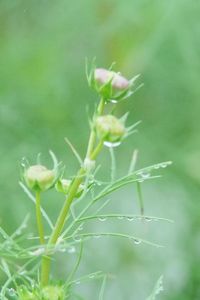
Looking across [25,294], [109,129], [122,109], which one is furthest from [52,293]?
[122,109]

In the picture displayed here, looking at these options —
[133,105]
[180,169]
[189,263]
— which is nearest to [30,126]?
[133,105]

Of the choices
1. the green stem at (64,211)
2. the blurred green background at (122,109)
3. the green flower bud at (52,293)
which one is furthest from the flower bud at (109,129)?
the blurred green background at (122,109)

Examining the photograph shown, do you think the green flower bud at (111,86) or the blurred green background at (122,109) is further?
the blurred green background at (122,109)

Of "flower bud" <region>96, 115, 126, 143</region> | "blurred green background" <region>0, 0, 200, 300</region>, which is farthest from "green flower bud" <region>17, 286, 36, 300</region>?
"blurred green background" <region>0, 0, 200, 300</region>

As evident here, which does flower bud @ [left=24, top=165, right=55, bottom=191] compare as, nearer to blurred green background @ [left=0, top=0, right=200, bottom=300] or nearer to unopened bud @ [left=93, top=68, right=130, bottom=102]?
unopened bud @ [left=93, top=68, right=130, bottom=102]

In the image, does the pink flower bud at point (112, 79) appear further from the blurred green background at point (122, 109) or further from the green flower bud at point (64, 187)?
the blurred green background at point (122, 109)

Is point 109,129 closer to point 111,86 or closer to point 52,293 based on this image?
point 111,86
